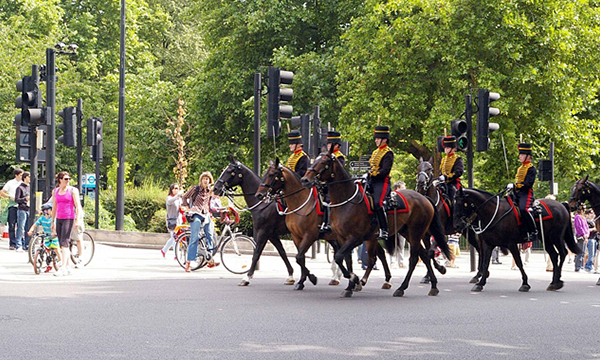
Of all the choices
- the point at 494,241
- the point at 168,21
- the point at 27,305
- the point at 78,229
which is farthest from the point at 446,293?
the point at 168,21

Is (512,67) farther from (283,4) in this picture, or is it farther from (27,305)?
(27,305)

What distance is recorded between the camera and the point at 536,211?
56.6 ft

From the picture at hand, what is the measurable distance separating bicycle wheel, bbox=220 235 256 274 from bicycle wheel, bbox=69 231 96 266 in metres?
3.18

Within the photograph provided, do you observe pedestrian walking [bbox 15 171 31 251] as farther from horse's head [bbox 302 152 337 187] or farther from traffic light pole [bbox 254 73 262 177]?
horse's head [bbox 302 152 337 187]

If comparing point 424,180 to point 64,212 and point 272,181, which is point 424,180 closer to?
point 272,181

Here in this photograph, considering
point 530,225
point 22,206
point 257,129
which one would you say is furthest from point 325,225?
point 22,206

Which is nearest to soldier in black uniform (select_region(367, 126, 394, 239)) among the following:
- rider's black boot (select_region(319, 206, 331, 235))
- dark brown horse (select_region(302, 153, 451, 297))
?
dark brown horse (select_region(302, 153, 451, 297))

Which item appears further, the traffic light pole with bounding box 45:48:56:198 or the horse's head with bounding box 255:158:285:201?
the traffic light pole with bounding box 45:48:56:198

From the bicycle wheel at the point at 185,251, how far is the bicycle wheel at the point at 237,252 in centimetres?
70

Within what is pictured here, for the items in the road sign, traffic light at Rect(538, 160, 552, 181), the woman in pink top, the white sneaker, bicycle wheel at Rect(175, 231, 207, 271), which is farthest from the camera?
the road sign

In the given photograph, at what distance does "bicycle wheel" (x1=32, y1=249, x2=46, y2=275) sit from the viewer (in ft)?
60.5

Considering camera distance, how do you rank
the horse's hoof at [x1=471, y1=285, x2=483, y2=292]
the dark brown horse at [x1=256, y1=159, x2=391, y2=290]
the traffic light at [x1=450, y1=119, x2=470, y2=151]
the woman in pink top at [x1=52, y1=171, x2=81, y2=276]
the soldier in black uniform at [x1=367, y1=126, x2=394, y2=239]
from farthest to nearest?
the traffic light at [x1=450, y1=119, x2=470, y2=151]
the woman in pink top at [x1=52, y1=171, x2=81, y2=276]
the horse's hoof at [x1=471, y1=285, x2=483, y2=292]
the dark brown horse at [x1=256, y1=159, x2=391, y2=290]
the soldier in black uniform at [x1=367, y1=126, x2=394, y2=239]

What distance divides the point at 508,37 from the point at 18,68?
72.9 ft

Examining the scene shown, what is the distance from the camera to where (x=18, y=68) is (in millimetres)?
→ 44375
